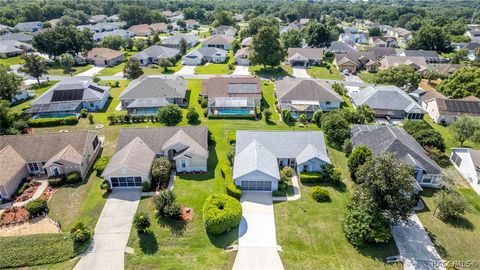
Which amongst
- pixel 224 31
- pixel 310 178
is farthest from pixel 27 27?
pixel 310 178

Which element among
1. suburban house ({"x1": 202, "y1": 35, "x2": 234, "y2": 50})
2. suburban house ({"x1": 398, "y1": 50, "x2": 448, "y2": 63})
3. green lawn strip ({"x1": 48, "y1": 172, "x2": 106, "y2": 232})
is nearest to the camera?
green lawn strip ({"x1": 48, "y1": 172, "x2": 106, "y2": 232})

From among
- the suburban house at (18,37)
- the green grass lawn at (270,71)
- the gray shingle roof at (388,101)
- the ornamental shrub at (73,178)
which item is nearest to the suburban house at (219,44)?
the green grass lawn at (270,71)

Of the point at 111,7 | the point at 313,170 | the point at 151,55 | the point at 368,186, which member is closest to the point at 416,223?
the point at 368,186

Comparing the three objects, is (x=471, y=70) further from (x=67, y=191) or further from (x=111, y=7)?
(x=111, y=7)

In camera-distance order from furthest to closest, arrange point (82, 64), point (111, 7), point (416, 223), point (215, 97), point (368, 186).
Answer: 1. point (111, 7)
2. point (82, 64)
3. point (215, 97)
4. point (416, 223)
5. point (368, 186)

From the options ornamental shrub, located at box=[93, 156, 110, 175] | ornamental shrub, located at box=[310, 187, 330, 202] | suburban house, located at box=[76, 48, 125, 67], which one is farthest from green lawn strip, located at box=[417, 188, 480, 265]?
suburban house, located at box=[76, 48, 125, 67]

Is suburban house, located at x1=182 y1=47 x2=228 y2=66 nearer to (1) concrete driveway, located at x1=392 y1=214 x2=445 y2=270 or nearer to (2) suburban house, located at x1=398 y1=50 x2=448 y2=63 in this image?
(2) suburban house, located at x1=398 y1=50 x2=448 y2=63

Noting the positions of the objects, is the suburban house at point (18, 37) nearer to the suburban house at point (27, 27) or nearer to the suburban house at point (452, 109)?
the suburban house at point (27, 27)

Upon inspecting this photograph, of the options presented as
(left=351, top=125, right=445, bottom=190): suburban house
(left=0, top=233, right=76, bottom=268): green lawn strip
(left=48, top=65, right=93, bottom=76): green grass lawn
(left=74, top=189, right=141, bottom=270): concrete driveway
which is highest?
(left=351, top=125, right=445, bottom=190): suburban house

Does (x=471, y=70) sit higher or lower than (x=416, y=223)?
higher
